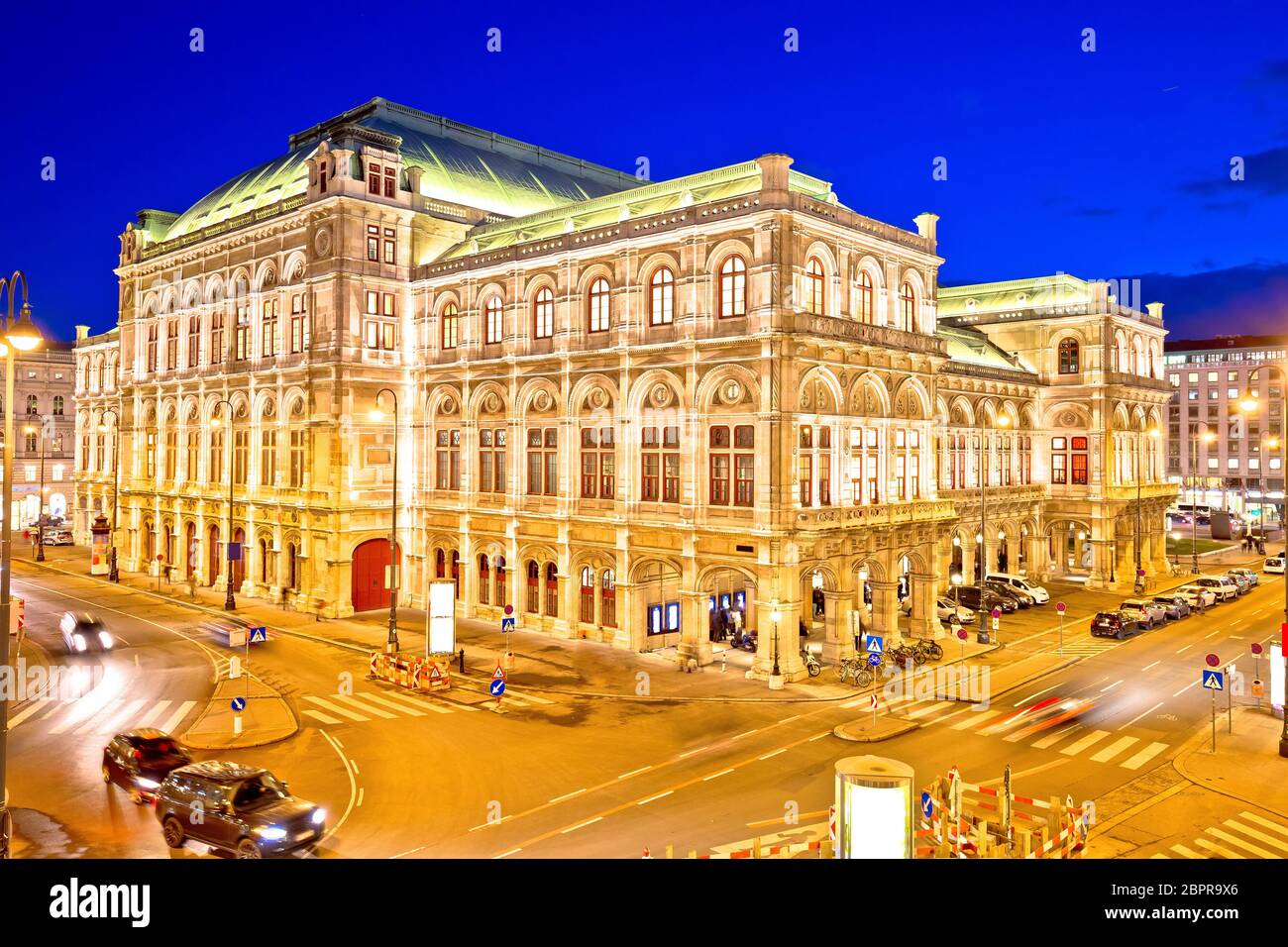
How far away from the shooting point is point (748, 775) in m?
24.9

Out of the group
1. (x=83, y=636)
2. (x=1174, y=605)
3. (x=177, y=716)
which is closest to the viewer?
(x=177, y=716)

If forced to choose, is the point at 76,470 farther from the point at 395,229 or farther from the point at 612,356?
the point at 612,356

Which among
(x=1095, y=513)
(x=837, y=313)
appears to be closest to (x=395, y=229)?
(x=837, y=313)

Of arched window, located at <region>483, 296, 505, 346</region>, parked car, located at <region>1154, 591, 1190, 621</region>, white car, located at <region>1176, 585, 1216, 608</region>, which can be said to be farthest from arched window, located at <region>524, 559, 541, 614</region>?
white car, located at <region>1176, 585, 1216, 608</region>

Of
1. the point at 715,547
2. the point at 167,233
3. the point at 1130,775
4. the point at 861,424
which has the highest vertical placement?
the point at 167,233

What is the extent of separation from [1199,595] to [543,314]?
41.9 m

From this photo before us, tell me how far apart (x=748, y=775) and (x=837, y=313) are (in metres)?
22.0

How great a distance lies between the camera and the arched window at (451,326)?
51.4 meters

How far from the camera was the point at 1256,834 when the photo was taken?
2045 cm

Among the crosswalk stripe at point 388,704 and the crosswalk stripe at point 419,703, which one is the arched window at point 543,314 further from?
the crosswalk stripe at point 388,704

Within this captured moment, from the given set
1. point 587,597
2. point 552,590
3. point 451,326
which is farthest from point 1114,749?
point 451,326

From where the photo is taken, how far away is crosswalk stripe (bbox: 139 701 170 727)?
29688 millimetres

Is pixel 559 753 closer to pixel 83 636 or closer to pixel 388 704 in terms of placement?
pixel 388 704

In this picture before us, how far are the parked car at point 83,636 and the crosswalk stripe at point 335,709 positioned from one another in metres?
13.6
